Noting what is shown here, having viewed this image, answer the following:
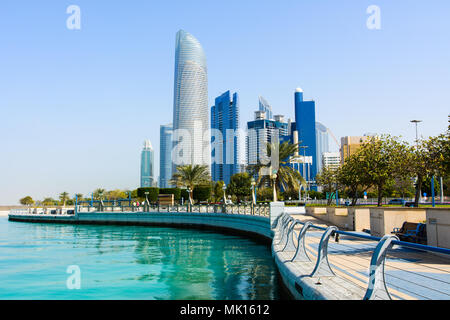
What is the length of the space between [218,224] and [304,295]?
1215 inches

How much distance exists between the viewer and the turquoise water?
11.9 meters

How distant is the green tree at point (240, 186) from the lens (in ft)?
307

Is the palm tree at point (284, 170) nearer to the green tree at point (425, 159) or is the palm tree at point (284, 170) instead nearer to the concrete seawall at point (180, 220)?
the concrete seawall at point (180, 220)

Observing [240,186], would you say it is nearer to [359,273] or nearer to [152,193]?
[152,193]

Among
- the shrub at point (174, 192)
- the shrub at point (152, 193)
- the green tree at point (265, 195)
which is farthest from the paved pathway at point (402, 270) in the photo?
the green tree at point (265, 195)

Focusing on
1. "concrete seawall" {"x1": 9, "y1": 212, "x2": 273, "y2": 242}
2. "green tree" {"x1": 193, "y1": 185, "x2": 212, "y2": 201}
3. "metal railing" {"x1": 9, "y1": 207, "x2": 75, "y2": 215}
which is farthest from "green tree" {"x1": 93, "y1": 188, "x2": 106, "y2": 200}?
"green tree" {"x1": 193, "y1": 185, "x2": 212, "y2": 201}

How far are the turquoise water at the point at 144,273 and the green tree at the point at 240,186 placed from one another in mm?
68411

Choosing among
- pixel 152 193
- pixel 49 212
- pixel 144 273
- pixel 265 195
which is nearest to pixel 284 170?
pixel 144 273

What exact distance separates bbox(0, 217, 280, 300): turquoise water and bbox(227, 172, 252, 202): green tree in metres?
68.4

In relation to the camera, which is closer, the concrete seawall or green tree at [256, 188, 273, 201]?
the concrete seawall

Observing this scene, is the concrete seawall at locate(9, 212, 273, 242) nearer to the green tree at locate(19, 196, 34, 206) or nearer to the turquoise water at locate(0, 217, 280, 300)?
the turquoise water at locate(0, 217, 280, 300)

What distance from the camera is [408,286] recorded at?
6.61 metres
